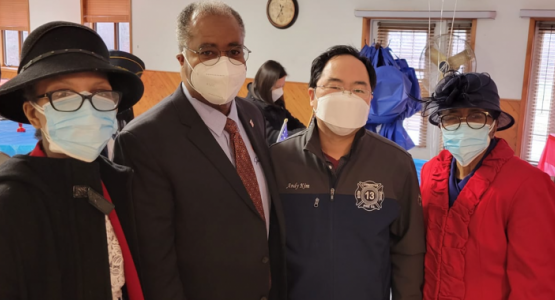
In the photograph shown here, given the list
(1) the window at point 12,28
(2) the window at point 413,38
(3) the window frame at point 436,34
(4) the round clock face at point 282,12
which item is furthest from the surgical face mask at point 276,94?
(1) the window at point 12,28

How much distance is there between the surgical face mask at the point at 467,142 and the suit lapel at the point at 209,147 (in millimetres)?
790

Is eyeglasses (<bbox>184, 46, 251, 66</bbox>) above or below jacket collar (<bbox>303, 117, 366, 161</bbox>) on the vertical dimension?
above

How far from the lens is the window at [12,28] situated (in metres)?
11.0

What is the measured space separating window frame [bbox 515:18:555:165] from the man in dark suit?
580 cm

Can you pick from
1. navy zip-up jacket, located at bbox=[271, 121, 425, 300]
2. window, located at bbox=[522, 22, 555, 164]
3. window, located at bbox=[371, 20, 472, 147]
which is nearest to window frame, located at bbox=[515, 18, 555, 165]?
window, located at bbox=[522, 22, 555, 164]

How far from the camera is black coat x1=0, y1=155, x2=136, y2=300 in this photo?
40.4 inches

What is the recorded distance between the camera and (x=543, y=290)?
154 cm

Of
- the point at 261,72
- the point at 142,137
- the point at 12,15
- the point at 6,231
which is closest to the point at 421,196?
the point at 142,137

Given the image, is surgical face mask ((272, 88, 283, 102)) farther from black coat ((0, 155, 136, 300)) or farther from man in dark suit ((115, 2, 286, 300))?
black coat ((0, 155, 136, 300))

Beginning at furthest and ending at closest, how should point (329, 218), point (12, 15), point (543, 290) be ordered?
point (12, 15) < point (329, 218) < point (543, 290)

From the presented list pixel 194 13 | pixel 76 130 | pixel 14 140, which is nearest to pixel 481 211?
pixel 194 13

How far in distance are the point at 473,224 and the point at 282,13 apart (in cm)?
683

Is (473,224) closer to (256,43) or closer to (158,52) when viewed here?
(256,43)

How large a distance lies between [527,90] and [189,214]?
20.5 feet
